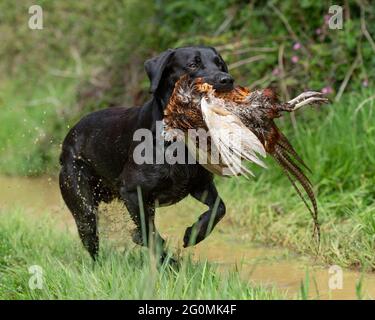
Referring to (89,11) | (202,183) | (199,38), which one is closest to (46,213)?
(202,183)

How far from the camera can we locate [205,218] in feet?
16.0

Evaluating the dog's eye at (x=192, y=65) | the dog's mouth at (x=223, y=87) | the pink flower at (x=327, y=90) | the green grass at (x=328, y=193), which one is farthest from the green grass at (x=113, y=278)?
the pink flower at (x=327, y=90)

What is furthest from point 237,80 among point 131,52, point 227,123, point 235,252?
Result: point 227,123

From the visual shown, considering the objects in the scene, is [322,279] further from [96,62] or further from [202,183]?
[96,62]

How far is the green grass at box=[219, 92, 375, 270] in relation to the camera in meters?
5.77

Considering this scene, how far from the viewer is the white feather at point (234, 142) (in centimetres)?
402

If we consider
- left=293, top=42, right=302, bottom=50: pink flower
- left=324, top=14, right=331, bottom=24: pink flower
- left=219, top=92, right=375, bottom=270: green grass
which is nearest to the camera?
left=219, top=92, right=375, bottom=270: green grass

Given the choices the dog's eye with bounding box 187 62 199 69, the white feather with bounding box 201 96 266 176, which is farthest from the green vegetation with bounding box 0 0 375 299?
the dog's eye with bounding box 187 62 199 69

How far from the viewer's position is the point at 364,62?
8016mm

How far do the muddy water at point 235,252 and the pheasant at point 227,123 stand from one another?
1.97ft

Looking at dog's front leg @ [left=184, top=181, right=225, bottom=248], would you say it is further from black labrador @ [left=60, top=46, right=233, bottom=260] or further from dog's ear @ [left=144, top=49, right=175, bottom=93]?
dog's ear @ [left=144, top=49, right=175, bottom=93]

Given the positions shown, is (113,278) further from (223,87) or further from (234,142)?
(223,87)

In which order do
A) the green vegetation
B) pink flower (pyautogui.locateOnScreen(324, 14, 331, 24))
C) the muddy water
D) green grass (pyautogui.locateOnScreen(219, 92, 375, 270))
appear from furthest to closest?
pink flower (pyautogui.locateOnScreen(324, 14, 331, 24)) < green grass (pyautogui.locateOnScreen(219, 92, 375, 270)) < the muddy water < the green vegetation

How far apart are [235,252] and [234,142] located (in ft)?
7.88
